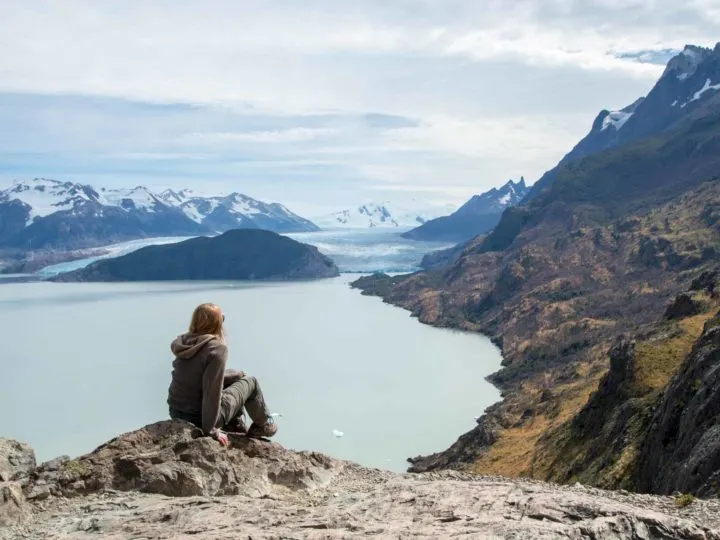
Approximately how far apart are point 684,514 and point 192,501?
23.3 ft

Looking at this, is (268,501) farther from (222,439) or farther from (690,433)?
(690,433)

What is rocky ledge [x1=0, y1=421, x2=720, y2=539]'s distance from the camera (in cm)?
922

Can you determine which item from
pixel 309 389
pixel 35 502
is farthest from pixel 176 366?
pixel 309 389

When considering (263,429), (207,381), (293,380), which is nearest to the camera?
(207,381)

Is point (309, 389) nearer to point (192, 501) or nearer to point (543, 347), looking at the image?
point (543, 347)

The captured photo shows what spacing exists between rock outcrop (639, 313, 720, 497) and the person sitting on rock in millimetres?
10936

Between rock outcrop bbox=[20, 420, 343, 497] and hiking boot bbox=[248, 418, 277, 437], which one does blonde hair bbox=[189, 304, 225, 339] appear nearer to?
rock outcrop bbox=[20, 420, 343, 497]

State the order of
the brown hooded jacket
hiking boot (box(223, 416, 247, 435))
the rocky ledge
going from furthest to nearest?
hiking boot (box(223, 416, 247, 435)) → the brown hooded jacket → the rocky ledge

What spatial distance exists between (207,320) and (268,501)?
303cm

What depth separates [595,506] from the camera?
9547mm

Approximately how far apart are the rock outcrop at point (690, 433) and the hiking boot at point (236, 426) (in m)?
10.5

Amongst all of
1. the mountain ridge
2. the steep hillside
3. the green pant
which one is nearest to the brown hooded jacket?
the green pant

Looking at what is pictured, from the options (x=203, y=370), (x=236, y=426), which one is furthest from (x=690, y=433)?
(x=203, y=370)

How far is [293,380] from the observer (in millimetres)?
111750
